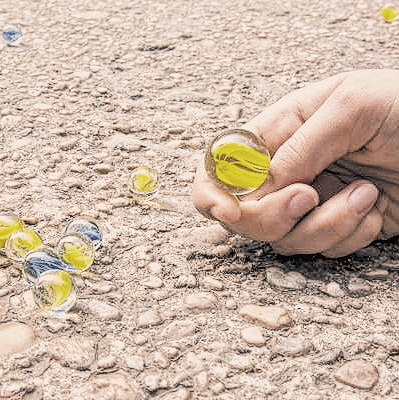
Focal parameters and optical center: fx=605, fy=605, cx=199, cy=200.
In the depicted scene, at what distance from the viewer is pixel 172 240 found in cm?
206

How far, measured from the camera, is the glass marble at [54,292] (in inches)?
66.7

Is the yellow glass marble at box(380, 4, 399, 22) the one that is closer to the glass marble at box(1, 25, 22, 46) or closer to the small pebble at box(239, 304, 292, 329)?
the glass marble at box(1, 25, 22, 46)

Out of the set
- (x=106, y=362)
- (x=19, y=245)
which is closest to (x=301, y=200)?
(x=106, y=362)

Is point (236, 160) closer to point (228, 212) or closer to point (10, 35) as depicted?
point (228, 212)

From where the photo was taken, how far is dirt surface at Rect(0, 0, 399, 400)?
1564 mm

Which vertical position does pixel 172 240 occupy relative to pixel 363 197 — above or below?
below

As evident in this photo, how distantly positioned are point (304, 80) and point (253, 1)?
117 cm

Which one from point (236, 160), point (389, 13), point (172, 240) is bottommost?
point (172, 240)

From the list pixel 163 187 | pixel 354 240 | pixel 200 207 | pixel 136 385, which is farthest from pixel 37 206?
pixel 354 240

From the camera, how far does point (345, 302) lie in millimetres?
1772

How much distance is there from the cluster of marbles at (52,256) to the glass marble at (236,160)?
50 centimetres

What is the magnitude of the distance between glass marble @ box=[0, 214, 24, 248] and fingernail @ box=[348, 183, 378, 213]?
107cm

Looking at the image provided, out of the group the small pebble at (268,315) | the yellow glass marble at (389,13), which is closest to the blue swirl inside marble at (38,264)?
the small pebble at (268,315)

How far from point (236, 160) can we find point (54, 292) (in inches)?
24.7
